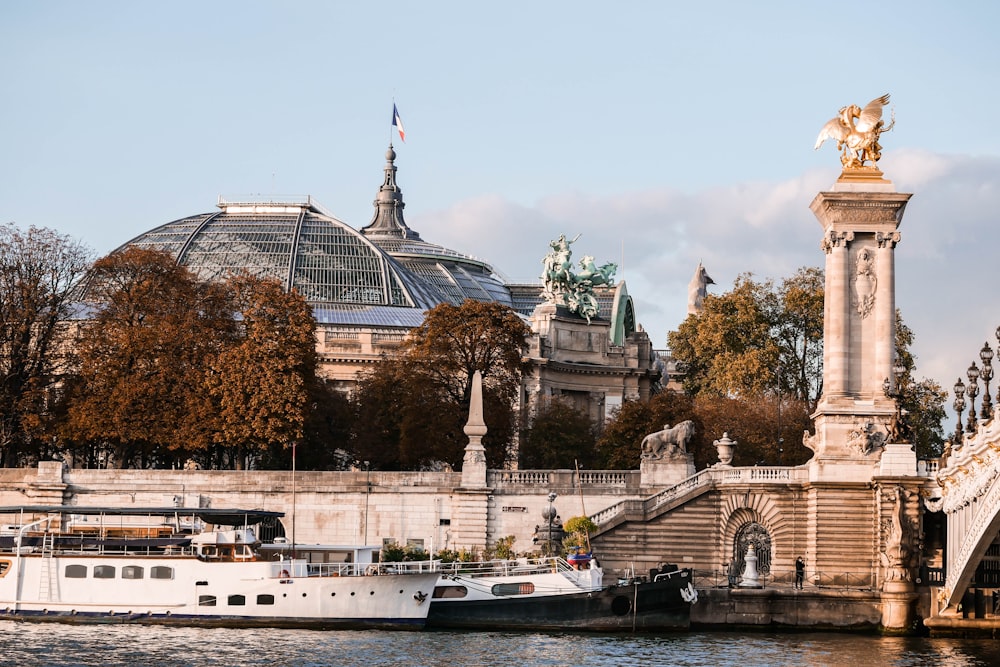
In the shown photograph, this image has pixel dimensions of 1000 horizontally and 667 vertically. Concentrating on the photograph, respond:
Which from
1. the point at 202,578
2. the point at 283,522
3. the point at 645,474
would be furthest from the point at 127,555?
the point at 645,474

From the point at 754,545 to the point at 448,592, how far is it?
11947 millimetres

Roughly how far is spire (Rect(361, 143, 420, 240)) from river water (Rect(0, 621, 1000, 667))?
94208mm

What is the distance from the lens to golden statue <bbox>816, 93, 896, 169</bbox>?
63781 millimetres

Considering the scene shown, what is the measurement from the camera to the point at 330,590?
59969mm

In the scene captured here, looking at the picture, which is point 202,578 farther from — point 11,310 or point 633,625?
point 11,310

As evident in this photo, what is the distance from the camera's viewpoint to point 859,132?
210ft

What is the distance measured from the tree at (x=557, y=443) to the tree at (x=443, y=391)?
167 centimetres

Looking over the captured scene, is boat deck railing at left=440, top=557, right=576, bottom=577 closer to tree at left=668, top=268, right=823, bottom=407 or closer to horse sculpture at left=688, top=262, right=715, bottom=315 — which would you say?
tree at left=668, top=268, right=823, bottom=407

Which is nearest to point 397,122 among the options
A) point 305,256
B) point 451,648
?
point 305,256

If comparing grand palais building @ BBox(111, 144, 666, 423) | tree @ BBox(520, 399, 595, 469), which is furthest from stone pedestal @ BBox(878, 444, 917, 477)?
grand palais building @ BBox(111, 144, 666, 423)

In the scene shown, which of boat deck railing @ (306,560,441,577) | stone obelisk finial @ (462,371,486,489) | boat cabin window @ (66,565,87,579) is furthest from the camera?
stone obelisk finial @ (462,371,486,489)

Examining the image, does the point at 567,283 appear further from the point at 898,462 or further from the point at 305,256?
the point at 898,462

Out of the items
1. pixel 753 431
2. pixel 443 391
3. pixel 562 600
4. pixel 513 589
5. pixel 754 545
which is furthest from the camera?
pixel 753 431

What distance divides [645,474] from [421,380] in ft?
42.0
